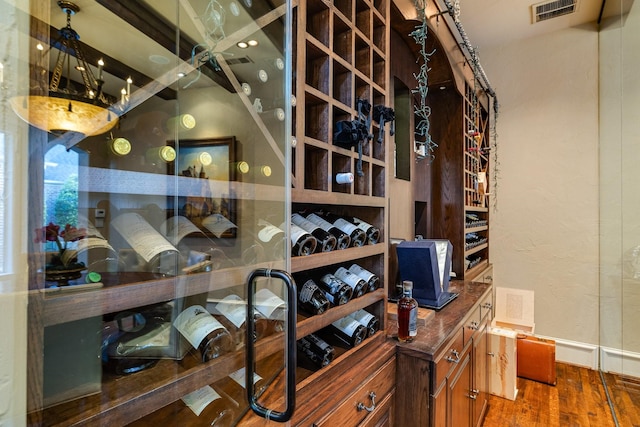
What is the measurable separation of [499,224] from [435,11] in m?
2.48

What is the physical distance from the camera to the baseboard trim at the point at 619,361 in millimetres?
2513

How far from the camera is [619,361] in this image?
111 inches

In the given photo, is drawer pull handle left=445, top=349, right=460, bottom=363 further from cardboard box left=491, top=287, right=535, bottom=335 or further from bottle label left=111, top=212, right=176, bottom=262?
cardboard box left=491, top=287, right=535, bottom=335

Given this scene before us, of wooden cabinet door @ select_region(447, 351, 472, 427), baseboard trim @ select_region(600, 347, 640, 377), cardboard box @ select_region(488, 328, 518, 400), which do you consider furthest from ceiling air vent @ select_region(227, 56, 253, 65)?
baseboard trim @ select_region(600, 347, 640, 377)

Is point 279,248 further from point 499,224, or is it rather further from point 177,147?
point 499,224

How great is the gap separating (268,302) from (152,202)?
1.35 feet

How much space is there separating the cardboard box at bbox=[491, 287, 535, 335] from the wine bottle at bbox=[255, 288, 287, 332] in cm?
315

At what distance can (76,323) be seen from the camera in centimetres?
52

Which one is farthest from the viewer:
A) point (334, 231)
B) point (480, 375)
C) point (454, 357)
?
point (480, 375)

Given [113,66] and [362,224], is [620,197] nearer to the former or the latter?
[362,224]

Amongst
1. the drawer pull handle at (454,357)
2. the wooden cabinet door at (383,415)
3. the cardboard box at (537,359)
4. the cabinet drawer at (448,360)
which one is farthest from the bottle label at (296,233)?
the cardboard box at (537,359)

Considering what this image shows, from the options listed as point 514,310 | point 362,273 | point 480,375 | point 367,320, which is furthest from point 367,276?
point 514,310

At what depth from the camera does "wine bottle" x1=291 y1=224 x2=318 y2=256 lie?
1.04 metres

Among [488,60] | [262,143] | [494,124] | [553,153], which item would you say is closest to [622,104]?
[553,153]
